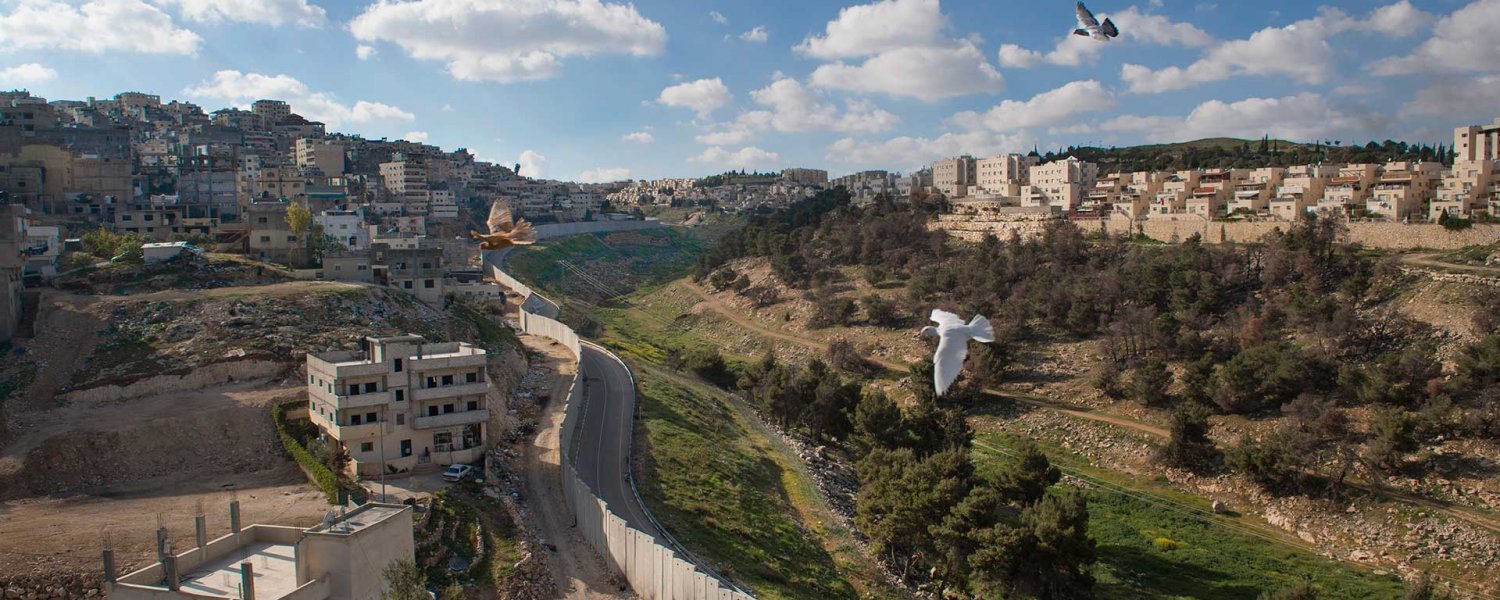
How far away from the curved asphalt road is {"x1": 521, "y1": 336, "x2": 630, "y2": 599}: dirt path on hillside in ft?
2.20

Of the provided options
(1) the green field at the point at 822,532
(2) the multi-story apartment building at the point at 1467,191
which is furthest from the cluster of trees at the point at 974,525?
(2) the multi-story apartment building at the point at 1467,191

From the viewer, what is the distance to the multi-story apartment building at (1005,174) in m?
76.1

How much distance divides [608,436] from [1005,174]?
2372 inches

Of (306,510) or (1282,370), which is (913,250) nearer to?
(1282,370)

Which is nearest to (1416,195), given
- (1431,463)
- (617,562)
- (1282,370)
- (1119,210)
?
(1119,210)

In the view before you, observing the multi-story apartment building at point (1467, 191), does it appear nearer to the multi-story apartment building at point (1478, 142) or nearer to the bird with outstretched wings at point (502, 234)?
the multi-story apartment building at point (1478, 142)

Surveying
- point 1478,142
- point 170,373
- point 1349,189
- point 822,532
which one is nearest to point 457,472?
point 822,532

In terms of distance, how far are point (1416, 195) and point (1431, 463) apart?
84.6 ft

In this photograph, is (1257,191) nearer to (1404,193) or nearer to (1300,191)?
(1300,191)

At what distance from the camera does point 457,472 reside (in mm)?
20953

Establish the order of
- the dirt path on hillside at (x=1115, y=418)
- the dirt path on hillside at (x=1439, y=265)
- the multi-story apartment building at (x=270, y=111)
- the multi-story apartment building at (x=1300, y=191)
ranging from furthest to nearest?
the multi-story apartment building at (x=270, y=111), the multi-story apartment building at (x=1300, y=191), the dirt path on hillside at (x=1439, y=265), the dirt path on hillside at (x=1115, y=418)

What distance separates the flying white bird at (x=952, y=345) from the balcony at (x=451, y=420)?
12.6m

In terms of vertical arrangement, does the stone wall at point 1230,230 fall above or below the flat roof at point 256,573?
above

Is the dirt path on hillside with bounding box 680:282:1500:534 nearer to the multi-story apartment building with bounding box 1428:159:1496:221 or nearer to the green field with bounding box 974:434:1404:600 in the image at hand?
the green field with bounding box 974:434:1404:600
